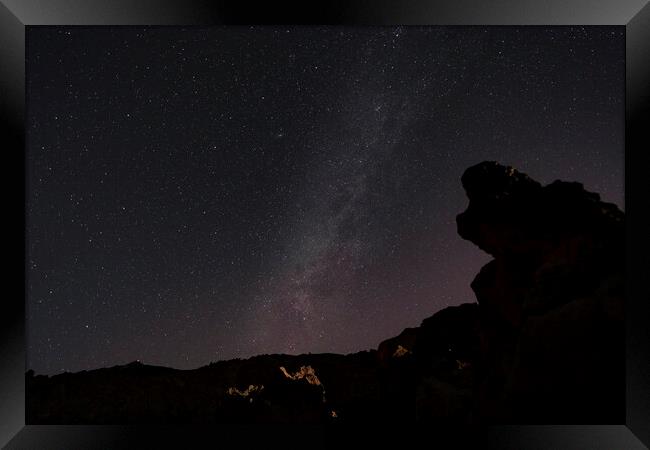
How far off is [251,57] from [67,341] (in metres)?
2.81

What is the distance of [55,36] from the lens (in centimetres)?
405

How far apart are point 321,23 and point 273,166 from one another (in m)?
1.63

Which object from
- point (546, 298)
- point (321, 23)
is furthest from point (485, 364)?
point (321, 23)

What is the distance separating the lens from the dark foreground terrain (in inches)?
148

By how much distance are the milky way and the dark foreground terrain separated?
0.82 feet

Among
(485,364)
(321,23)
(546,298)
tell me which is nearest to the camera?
(321,23)

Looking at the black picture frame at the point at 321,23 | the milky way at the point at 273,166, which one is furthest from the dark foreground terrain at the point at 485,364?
the black picture frame at the point at 321,23

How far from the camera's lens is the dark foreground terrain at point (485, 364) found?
3.77m

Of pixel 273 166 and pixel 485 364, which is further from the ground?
pixel 273 166

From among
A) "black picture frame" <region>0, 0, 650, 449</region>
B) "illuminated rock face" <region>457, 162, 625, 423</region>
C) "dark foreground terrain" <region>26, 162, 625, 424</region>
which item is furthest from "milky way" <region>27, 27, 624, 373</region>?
"black picture frame" <region>0, 0, 650, 449</region>

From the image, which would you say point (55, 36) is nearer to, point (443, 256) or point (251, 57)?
point (251, 57)

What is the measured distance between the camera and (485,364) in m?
5.04

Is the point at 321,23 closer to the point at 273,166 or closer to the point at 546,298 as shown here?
the point at 273,166

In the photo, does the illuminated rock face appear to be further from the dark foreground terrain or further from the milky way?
the milky way
